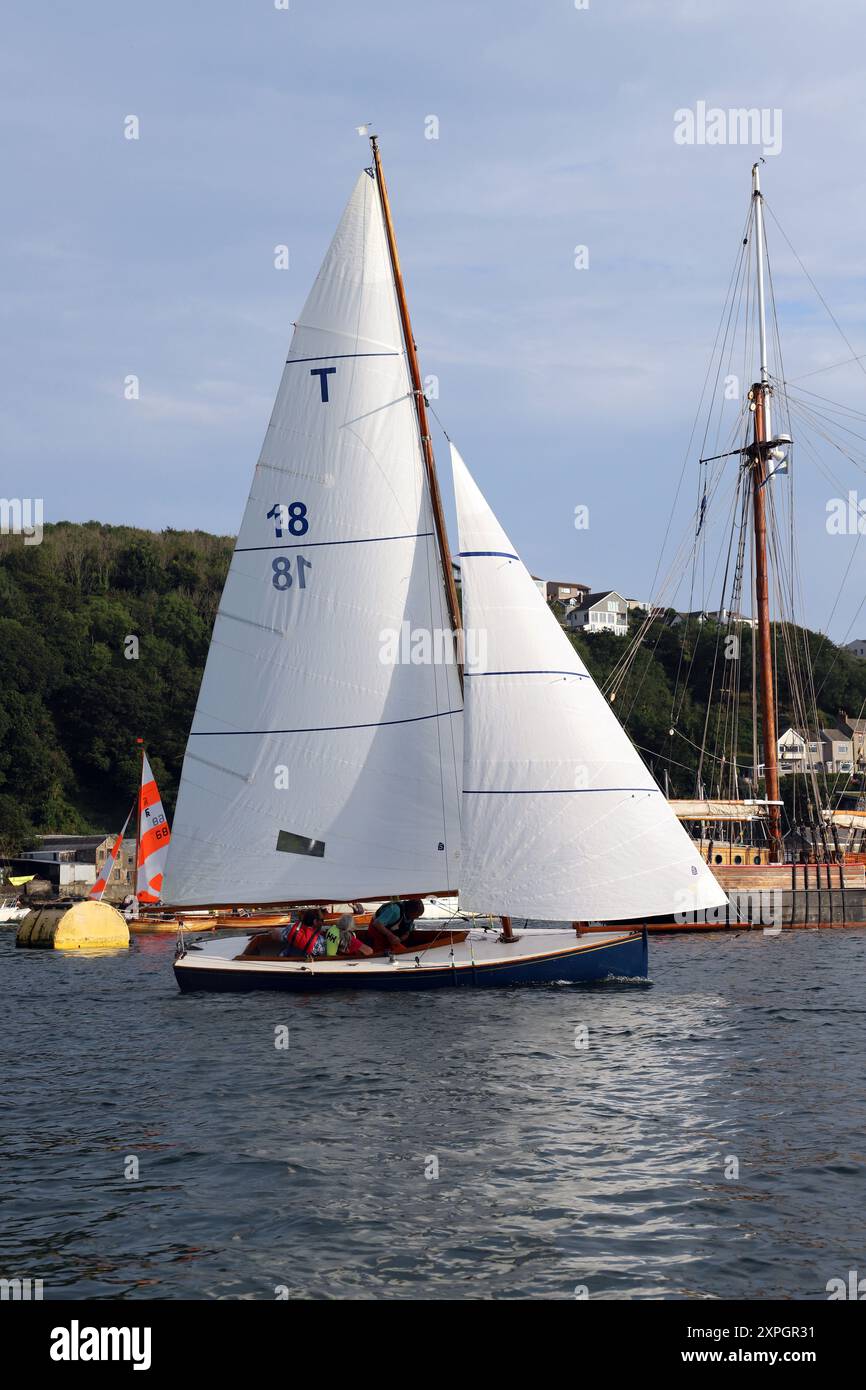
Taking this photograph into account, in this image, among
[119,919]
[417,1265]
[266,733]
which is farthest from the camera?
[119,919]

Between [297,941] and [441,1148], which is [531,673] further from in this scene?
[441,1148]

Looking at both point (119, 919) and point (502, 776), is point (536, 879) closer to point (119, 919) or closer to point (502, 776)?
point (502, 776)

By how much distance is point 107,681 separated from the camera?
496 ft

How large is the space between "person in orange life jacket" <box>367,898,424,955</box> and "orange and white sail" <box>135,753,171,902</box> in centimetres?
3880

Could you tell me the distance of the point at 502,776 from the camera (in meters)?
31.3

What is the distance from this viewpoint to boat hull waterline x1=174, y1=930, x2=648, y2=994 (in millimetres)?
32344

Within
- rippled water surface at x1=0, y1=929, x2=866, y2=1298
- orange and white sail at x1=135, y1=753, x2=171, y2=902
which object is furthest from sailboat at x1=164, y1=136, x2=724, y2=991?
orange and white sail at x1=135, y1=753, x2=171, y2=902

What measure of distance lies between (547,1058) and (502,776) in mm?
8526

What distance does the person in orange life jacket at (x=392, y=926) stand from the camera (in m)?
33.8

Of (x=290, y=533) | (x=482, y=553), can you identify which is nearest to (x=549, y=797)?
(x=482, y=553)

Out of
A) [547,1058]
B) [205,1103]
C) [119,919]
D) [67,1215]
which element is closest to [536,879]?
[547,1058]


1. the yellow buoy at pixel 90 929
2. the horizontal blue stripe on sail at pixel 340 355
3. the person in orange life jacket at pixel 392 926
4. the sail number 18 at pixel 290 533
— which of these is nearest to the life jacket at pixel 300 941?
the person in orange life jacket at pixel 392 926

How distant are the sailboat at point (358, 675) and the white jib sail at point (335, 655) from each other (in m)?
0.05

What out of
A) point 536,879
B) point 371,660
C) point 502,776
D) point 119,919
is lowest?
point 119,919
